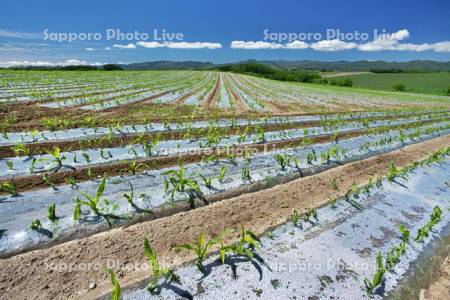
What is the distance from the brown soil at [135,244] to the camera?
1926mm

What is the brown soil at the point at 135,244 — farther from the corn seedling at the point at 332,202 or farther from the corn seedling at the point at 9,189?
the corn seedling at the point at 9,189

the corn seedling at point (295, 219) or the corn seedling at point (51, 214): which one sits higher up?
the corn seedling at point (51, 214)

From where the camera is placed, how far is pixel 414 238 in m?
2.66

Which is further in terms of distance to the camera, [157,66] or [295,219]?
[157,66]

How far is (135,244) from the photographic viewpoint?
237 centimetres

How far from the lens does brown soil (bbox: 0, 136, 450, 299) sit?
1.93 metres

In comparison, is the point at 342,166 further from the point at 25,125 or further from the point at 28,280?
the point at 25,125

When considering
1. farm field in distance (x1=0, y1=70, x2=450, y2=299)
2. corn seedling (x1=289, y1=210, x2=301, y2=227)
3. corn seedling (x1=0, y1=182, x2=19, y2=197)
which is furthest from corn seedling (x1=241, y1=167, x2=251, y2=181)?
corn seedling (x1=0, y1=182, x2=19, y2=197)

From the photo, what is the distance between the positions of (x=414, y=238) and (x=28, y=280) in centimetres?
372

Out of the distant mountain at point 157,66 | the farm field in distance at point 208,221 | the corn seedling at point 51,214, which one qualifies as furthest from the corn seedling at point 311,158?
the distant mountain at point 157,66

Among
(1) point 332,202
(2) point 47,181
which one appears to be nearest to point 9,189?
(2) point 47,181

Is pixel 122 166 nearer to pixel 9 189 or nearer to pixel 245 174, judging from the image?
pixel 9 189

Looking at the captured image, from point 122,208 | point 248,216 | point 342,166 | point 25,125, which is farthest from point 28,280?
point 25,125

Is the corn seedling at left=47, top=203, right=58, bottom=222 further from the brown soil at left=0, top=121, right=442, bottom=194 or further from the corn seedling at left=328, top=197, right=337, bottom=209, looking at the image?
the corn seedling at left=328, top=197, right=337, bottom=209
